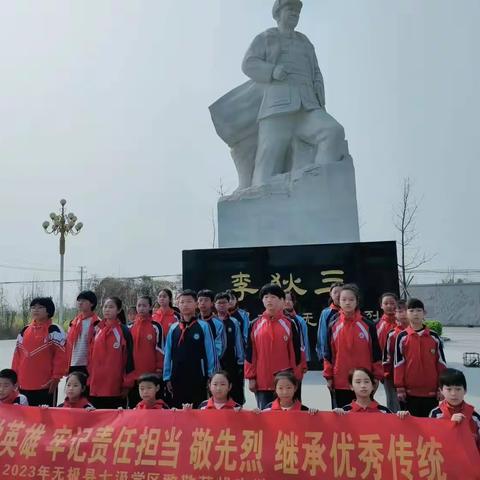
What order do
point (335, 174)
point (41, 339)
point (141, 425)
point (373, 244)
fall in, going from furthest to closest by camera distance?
point (335, 174), point (373, 244), point (41, 339), point (141, 425)

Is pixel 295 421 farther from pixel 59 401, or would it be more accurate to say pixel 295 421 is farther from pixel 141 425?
pixel 59 401

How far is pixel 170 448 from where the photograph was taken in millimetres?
2439

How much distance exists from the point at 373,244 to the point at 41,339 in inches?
160

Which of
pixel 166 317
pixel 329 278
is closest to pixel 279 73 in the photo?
pixel 329 278

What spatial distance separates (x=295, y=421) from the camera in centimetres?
243

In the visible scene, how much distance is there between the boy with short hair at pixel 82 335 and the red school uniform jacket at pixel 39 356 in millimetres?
124

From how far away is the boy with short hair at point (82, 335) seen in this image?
3.70 m

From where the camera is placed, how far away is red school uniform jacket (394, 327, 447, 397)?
3244mm

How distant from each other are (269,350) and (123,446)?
3.92ft

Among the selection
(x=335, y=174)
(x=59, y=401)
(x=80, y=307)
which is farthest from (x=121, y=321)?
(x=335, y=174)

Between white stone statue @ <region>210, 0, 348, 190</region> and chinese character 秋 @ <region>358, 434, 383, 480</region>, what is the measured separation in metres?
5.09

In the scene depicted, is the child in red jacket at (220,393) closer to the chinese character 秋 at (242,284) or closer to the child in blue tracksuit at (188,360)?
the child in blue tracksuit at (188,360)

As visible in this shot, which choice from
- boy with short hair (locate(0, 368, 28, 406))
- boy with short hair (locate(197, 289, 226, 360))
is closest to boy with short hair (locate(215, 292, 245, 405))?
boy with short hair (locate(197, 289, 226, 360))

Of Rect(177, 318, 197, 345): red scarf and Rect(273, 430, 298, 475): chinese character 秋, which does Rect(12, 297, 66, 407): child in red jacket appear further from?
Rect(273, 430, 298, 475): chinese character 秋
